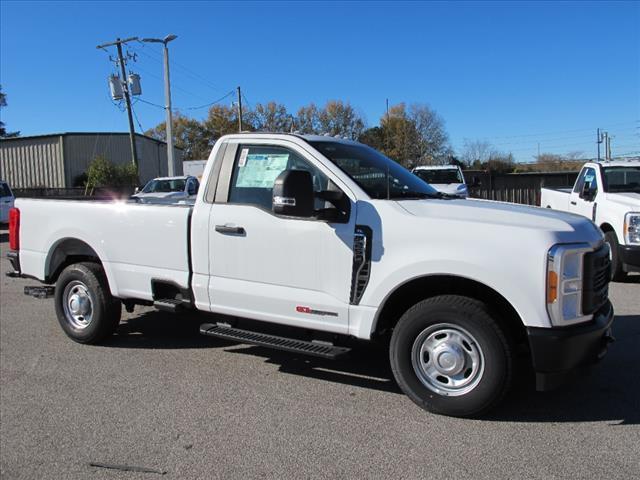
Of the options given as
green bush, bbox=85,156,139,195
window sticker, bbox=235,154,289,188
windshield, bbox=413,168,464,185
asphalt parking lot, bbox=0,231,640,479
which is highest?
green bush, bbox=85,156,139,195

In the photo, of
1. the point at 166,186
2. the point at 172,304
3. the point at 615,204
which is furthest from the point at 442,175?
the point at 172,304

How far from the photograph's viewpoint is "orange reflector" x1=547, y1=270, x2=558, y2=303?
3518mm

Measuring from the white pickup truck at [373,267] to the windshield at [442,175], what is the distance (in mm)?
11764

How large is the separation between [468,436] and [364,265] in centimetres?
132

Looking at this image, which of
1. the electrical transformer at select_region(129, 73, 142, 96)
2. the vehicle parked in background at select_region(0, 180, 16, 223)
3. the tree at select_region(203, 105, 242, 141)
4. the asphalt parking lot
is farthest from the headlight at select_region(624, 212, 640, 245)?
the tree at select_region(203, 105, 242, 141)

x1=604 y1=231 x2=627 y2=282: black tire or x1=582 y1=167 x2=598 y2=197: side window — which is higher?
x1=582 y1=167 x2=598 y2=197: side window

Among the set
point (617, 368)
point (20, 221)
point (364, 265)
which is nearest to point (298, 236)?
point (364, 265)

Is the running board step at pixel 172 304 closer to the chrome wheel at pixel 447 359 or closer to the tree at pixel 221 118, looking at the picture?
the chrome wheel at pixel 447 359

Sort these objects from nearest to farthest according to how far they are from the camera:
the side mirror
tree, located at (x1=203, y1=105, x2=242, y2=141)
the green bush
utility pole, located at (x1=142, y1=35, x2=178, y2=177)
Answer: the side mirror, utility pole, located at (x1=142, y1=35, x2=178, y2=177), the green bush, tree, located at (x1=203, y1=105, x2=242, y2=141)

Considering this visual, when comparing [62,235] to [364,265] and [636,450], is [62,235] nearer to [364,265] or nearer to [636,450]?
[364,265]

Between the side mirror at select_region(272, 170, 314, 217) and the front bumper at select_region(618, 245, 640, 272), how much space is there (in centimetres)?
626

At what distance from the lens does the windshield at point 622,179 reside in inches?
374

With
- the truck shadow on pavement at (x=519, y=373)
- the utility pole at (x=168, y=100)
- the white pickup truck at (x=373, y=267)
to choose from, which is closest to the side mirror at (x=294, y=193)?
the white pickup truck at (x=373, y=267)

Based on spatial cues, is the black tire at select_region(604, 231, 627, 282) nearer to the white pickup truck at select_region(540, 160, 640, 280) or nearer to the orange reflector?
the white pickup truck at select_region(540, 160, 640, 280)
